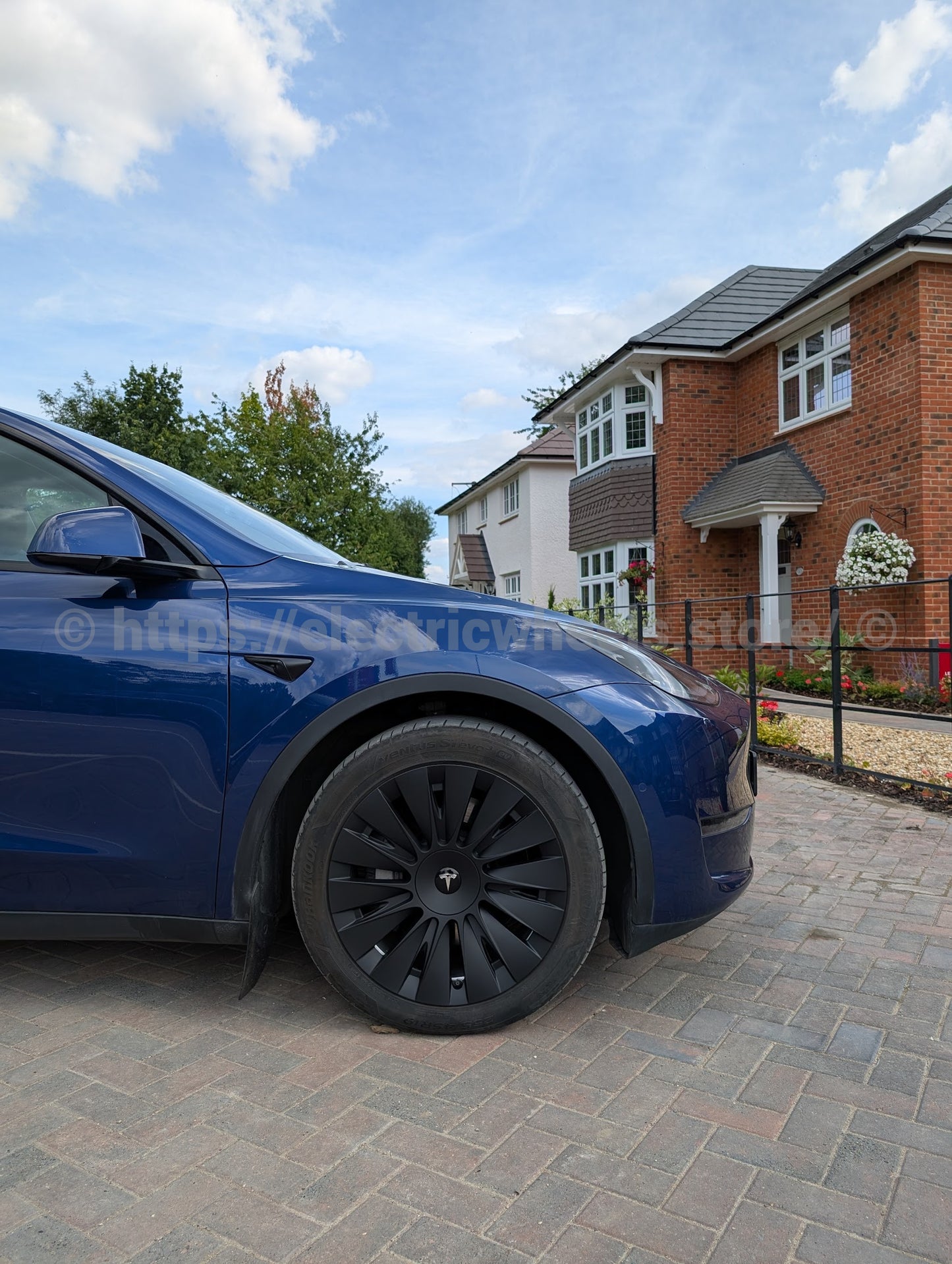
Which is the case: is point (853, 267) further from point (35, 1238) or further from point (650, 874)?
point (35, 1238)

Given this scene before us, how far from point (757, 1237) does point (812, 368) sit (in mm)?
14474

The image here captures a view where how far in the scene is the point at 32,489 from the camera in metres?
2.23

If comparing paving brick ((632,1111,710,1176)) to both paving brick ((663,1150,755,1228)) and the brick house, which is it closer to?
paving brick ((663,1150,755,1228))

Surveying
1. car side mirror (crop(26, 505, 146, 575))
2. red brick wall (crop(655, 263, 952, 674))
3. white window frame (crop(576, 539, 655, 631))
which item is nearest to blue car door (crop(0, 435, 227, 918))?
car side mirror (crop(26, 505, 146, 575))

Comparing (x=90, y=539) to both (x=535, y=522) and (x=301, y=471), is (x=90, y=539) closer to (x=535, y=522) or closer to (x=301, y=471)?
(x=301, y=471)

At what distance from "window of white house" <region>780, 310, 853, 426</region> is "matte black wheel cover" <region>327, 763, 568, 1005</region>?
41.9 ft

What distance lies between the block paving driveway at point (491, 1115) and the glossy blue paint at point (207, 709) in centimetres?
38

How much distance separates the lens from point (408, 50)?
7.35 meters

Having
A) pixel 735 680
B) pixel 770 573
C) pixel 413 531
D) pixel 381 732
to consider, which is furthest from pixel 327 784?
pixel 413 531

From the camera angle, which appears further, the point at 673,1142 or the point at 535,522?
the point at 535,522

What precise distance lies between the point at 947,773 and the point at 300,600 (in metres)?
4.98

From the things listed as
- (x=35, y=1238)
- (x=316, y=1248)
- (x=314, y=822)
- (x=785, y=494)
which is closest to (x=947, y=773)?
(x=314, y=822)

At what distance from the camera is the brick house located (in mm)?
11031

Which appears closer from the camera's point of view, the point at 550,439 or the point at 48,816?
the point at 48,816
